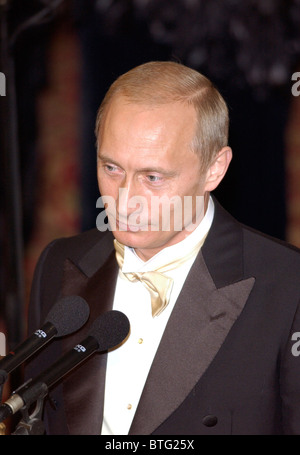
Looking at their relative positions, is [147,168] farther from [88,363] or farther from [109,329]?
[88,363]

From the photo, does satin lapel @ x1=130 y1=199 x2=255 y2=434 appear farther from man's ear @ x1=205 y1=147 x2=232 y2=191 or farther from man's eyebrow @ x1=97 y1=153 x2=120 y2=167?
man's eyebrow @ x1=97 y1=153 x2=120 y2=167

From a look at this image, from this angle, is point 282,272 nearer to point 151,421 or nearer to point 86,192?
point 151,421

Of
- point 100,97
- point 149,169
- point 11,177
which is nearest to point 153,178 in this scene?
point 149,169

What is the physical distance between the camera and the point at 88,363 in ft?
7.54

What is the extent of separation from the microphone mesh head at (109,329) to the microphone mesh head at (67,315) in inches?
1.9

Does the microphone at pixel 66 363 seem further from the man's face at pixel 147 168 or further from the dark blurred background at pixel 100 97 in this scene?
the dark blurred background at pixel 100 97

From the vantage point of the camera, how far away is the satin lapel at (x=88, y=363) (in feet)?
7.33

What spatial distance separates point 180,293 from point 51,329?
2.19 ft

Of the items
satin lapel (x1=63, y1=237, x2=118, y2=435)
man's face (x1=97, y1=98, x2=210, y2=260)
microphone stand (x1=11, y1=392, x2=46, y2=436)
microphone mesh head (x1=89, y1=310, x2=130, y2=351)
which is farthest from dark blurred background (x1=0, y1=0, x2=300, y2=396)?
microphone stand (x1=11, y1=392, x2=46, y2=436)

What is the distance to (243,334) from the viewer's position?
219 cm
